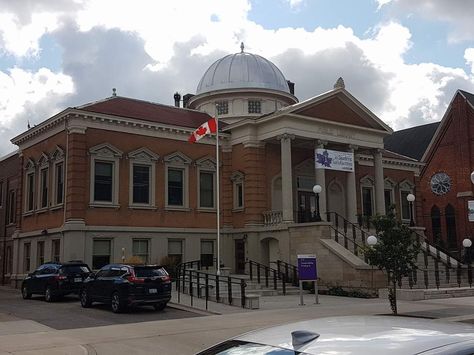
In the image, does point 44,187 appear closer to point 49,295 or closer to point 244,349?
point 49,295

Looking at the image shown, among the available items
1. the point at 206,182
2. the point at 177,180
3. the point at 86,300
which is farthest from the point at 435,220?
the point at 86,300

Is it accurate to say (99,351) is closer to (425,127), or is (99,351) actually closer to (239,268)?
(239,268)

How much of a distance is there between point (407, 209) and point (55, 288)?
30228 millimetres

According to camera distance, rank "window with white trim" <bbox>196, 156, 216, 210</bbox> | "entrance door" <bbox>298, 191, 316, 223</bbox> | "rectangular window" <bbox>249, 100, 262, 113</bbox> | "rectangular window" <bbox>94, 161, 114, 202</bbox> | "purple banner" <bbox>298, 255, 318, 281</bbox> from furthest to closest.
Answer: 1. "rectangular window" <bbox>249, 100, 262, 113</bbox>
2. "entrance door" <bbox>298, 191, 316, 223</bbox>
3. "window with white trim" <bbox>196, 156, 216, 210</bbox>
4. "rectangular window" <bbox>94, 161, 114, 202</bbox>
5. "purple banner" <bbox>298, 255, 318, 281</bbox>

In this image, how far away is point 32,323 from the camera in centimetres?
1688

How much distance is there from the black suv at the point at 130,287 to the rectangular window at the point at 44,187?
43.7 ft

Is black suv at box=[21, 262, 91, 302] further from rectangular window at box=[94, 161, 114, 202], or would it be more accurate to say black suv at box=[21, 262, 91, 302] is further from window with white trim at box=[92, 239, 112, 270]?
rectangular window at box=[94, 161, 114, 202]

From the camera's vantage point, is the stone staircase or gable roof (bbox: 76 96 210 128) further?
gable roof (bbox: 76 96 210 128)

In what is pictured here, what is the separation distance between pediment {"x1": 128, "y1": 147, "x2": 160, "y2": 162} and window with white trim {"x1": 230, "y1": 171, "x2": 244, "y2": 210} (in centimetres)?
497

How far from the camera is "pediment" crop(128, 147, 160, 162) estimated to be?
3158 centimetres

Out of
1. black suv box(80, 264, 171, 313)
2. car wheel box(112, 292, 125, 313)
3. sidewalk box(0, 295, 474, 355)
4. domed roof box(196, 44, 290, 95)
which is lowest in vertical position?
sidewalk box(0, 295, 474, 355)

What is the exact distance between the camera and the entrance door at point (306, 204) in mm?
34812

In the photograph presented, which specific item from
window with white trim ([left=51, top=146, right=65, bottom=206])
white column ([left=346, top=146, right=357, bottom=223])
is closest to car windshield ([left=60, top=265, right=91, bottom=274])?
Result: window with white trim ([left=51, top=146, right=65, bottom=206])

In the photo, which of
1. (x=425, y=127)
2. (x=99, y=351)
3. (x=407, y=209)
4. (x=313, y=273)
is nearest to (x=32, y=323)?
(x=99, y=351)
